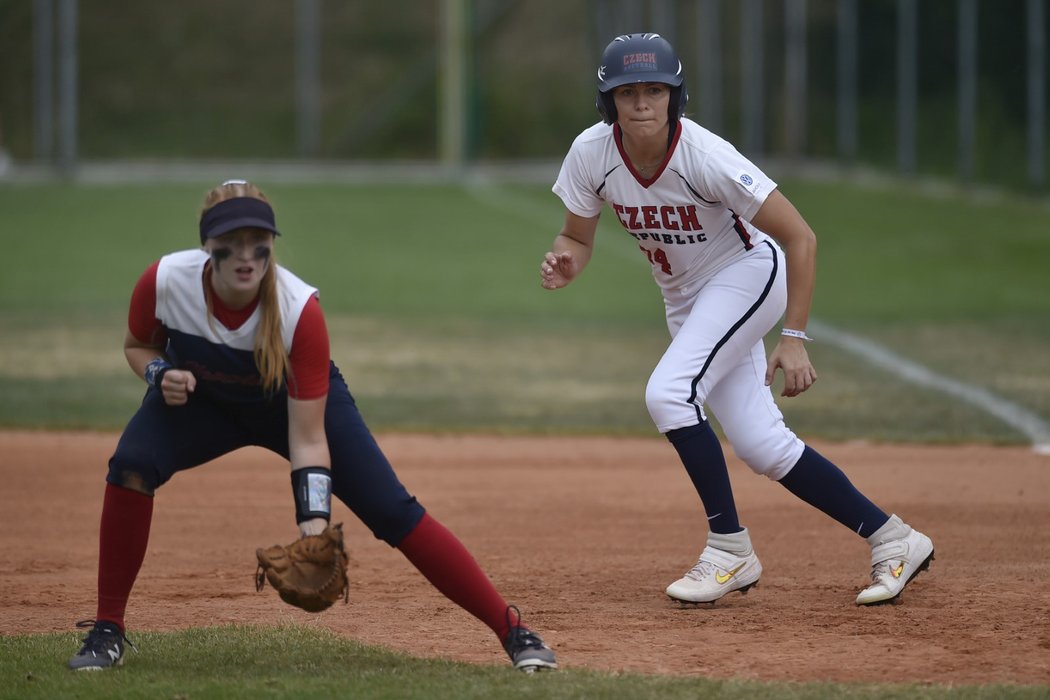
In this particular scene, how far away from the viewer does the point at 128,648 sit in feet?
15.0

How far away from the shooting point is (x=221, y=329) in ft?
13.9

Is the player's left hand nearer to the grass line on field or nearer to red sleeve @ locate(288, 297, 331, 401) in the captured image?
red sleeve @ locate(288, 297, 331, 401)

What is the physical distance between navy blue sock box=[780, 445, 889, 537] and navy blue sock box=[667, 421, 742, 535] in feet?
0.69

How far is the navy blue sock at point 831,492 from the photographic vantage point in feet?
17.0

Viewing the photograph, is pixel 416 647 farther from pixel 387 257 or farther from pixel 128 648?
pixel 387 257

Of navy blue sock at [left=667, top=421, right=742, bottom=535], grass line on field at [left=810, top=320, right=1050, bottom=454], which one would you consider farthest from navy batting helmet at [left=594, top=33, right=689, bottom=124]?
grass line on field at [left=810, top=320, right=1050, bottom=454]

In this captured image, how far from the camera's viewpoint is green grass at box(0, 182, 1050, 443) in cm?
989

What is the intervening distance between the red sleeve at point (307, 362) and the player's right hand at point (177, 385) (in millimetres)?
268

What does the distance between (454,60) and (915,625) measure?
113 feet

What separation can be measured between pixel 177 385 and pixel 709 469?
1.89 m

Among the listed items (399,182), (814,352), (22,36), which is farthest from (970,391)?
(22,36)

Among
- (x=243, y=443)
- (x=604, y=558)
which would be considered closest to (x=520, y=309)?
(x=604, y=558)

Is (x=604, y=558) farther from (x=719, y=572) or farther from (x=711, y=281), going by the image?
(x=711, y=281)

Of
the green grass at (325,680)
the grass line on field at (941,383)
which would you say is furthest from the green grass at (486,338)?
the grass line on field at (941,383)
